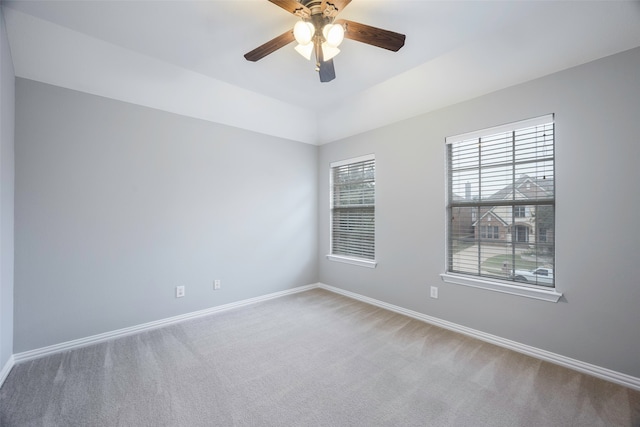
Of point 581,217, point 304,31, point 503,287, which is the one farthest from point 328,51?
point 503,287

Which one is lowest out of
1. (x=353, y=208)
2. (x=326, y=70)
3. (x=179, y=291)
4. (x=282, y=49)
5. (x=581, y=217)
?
(x=179, y=291)

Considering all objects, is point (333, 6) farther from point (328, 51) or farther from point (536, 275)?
point (536, 275)

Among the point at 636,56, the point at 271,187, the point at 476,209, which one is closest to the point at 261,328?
the point at 271,187

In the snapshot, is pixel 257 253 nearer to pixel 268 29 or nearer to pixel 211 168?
pixel 211 168

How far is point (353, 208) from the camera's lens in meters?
4.05

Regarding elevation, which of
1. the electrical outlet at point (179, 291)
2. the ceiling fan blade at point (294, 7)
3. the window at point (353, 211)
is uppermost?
the ceiling fan blade at point (294, 7)

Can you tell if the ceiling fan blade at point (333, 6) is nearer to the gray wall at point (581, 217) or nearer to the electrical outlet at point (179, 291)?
the gray wall at point (581, 217)

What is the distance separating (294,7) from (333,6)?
0.25m

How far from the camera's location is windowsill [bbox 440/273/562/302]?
226 cm

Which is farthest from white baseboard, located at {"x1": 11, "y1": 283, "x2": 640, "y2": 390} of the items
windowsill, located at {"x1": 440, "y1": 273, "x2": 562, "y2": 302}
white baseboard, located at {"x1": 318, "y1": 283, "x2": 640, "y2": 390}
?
windowsill, located at {"x1": 440, "y1": 273, "x2": 562, "y2": 302}

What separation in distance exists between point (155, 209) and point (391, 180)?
2.82m

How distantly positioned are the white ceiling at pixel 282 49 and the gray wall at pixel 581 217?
204mm

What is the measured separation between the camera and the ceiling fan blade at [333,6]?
5.43 ft

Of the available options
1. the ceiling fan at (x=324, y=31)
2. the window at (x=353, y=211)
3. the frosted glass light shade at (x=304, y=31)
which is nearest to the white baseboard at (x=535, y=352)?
the window at (x=353, y=211)
